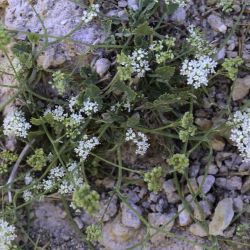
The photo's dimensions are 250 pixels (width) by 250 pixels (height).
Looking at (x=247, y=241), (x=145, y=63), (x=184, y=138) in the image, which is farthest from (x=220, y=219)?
(x=145, y=63)

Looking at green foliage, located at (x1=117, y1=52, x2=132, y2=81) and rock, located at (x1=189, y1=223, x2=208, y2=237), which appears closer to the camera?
green foliage, located at (x1=117, y1=52, x2=132, y2=81)

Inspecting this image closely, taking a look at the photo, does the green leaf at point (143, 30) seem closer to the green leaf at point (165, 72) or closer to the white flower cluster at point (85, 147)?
the green leaf at point (165, 72)

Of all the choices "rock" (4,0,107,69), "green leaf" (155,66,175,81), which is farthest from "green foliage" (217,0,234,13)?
"rock" (4,0,107,69)

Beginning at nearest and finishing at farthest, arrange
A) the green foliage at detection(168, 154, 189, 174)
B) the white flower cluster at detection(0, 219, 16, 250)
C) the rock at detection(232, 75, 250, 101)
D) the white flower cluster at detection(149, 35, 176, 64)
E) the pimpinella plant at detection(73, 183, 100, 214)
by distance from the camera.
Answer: the pimpinella plant at detection(73, 183, 100, 214), the green foliage at detection(168, 154, 189, 174), the white flower cluster at detection(149, 35, 176, 64), the white flower cluster at detection(0, 219, 16, 250), the rock at detection(232, 75, 250, 101)

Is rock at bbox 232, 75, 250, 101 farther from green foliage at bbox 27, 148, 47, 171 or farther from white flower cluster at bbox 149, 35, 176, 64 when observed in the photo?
green foliage at bbox 27, 148, 47, 171

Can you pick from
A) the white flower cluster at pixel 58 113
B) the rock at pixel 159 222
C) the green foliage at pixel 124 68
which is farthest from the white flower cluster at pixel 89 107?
the rock at pixel 159 222

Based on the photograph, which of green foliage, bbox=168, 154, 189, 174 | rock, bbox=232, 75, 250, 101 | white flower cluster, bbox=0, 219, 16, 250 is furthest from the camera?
rock, bbox=232, 75, 250, 101
